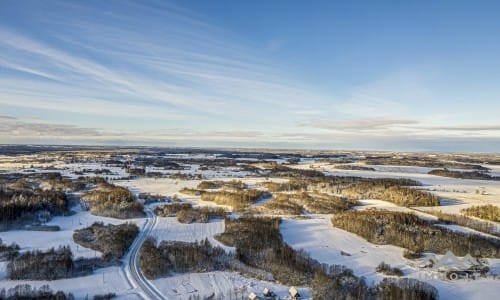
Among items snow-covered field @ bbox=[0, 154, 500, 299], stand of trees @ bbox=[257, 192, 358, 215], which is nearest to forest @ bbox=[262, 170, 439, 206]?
snow-covered field @ bbox=[0, 154, 500, 299]

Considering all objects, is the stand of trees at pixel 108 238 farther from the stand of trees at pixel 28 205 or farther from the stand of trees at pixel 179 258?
the stand of trees at pixel 28 205

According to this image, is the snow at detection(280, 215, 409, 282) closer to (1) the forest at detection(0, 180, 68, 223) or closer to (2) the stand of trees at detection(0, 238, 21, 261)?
(2) the stand of trees at detection(0, 238, 21, 261)

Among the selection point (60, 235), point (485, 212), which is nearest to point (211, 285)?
point (60, 235)

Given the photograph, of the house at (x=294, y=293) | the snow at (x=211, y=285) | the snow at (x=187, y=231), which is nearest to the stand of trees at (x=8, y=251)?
the snow at (x=187, y=231)

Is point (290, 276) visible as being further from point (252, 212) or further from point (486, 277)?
point (252, 212)

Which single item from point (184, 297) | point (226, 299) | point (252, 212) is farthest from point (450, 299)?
point (252, 212)

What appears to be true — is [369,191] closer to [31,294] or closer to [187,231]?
[187,231]

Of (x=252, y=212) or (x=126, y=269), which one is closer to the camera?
(x=126, y=269)
